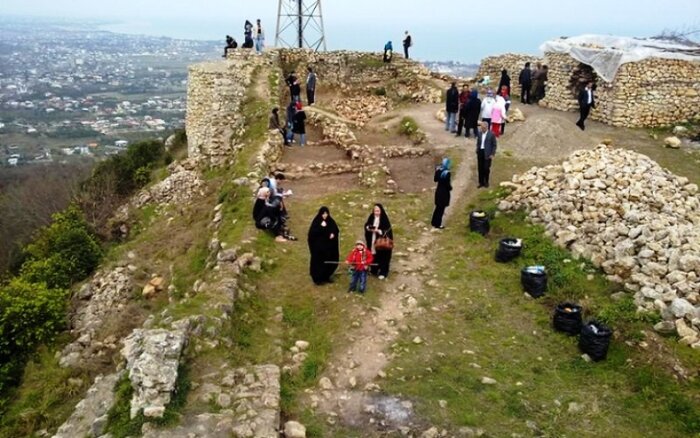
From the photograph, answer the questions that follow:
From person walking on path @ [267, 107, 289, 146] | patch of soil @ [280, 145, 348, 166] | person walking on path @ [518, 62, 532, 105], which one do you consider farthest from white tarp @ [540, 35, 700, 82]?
person walking on path @ [267, 107, 289, 146]

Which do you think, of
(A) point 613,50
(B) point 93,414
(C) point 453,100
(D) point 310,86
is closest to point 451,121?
(C) point 453,100

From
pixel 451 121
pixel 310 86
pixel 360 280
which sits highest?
pixel 310 86

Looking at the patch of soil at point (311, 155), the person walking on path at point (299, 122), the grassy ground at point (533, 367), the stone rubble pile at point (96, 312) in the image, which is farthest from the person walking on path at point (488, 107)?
the stone rubble pile at point (96, 312)

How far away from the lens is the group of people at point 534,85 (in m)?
24.0

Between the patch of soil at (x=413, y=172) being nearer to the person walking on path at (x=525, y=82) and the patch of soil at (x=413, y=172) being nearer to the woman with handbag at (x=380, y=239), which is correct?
the woman with handbag at (x=380, y=239)

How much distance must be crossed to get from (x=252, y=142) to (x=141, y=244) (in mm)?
4507

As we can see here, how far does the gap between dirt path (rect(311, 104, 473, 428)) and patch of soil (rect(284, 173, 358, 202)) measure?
10.6 ft

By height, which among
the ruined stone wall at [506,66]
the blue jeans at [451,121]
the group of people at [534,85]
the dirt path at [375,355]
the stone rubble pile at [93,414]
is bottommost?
the stone rubble pile at [93,414]

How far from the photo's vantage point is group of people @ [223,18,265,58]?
25438mm

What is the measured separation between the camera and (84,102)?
98750mm

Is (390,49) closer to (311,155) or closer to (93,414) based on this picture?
(311,155)

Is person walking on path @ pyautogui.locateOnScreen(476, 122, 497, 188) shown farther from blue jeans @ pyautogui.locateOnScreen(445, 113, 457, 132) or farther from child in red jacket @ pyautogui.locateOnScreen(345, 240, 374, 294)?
child in red jacket @ pyautogui.locateOnScreen(345, 240, 374, 294)

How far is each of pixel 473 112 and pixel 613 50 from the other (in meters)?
6.46

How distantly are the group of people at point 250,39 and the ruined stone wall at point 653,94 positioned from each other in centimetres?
1389
